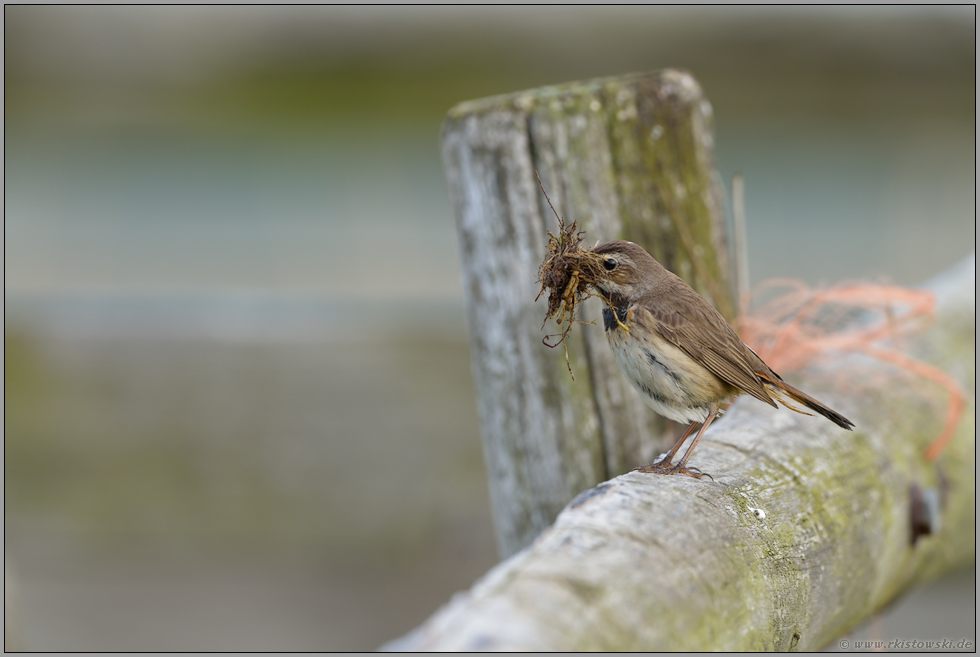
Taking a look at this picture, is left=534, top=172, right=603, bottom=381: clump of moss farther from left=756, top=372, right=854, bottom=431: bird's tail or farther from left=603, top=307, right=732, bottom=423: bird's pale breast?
left=756, top=372, right=854, bottom=431: bird's tail

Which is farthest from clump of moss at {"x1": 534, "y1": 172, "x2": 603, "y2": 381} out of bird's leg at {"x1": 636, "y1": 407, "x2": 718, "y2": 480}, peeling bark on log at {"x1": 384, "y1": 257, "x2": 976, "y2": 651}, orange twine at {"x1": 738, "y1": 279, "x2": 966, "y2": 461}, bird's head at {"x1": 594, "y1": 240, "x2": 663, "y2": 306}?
orange twine at {"x1": 738, "y1": 279, "x2": 966, "y2": 461}

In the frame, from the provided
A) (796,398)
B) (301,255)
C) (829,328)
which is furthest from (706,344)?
(301,255)

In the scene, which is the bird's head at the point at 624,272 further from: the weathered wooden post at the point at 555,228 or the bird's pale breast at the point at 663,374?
the weathered wooden post at the point at 555,228

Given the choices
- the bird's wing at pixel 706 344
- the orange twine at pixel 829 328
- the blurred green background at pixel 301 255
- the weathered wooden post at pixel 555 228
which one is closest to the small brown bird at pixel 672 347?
the bird's wing at pixel 706 344

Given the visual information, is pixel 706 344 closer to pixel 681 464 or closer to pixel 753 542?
pixel 681 464

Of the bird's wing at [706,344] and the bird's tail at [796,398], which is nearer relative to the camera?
the bird's tail at [796,398]

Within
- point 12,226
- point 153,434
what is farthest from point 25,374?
point 12,226
